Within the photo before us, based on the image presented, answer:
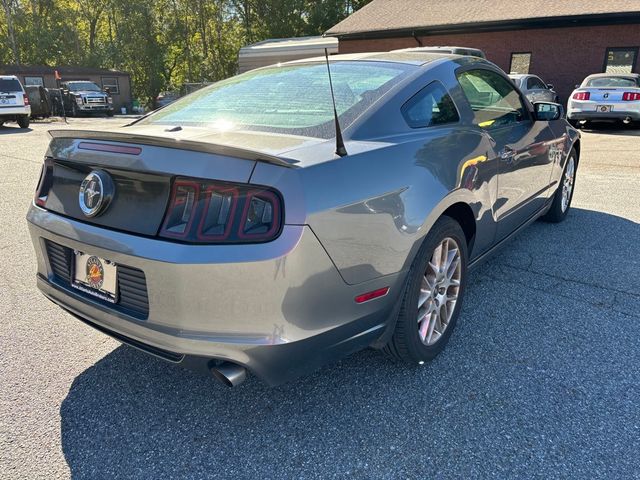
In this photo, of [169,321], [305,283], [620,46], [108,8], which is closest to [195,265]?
[169,321]

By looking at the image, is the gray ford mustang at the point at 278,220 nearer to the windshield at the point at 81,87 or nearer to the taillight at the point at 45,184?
the taillight at the point at 45,184

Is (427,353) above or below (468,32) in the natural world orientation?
below

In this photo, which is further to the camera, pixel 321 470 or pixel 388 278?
pixel 388 278

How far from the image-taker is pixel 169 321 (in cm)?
189

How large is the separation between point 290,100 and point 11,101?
59.7 ft

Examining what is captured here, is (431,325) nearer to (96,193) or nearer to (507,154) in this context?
(507,154)

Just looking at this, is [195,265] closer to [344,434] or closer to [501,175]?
[344,434]

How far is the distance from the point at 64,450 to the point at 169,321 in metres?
0.77

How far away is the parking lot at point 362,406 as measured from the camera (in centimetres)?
199

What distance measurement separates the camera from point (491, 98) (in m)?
3.48

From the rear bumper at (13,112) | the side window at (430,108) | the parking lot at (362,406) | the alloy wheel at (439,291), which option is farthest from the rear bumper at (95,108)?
the alloy wheel at (439,291)

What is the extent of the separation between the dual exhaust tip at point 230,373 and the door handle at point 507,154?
2.16 metres

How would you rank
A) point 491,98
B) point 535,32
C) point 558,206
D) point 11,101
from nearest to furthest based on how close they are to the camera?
point 491,98
point 558,206
point 11,101
point 535,32

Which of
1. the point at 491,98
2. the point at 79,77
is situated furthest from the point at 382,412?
the point at 79,77
